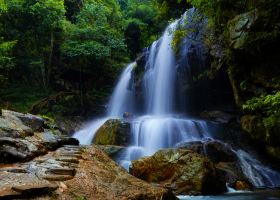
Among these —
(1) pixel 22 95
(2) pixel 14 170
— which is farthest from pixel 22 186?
(1) pixel 22 95

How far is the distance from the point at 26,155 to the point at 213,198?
5.27m

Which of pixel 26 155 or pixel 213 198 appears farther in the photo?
pixel 213 198

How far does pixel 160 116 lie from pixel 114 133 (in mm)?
5028

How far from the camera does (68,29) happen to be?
79.4 ft

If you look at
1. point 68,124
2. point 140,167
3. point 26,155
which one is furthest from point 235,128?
point 26,155

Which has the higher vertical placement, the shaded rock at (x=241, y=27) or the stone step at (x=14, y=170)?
the shaded rock at (x=241, y=27)

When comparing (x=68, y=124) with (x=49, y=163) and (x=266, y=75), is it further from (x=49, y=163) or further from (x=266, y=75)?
(x=49, y=163)

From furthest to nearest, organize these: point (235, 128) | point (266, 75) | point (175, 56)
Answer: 1. point (175, 56)
2. point (235, 128)
3. point (266, 75)

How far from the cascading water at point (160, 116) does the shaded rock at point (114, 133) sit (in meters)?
0.39

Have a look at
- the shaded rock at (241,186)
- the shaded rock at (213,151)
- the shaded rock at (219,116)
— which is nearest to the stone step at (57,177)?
the shaded rock at (241,186)

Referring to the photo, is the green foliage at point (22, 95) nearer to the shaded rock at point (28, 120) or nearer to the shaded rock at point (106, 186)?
the shaded rock at point (28, 120)

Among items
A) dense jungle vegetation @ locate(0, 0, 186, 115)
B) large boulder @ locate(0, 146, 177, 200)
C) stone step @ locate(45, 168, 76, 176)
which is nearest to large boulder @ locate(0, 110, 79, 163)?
large boulder @ locate(0, 146, 177, 200)

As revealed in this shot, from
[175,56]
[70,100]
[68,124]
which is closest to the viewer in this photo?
[175,56]

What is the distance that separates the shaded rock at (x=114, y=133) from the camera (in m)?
15.8
